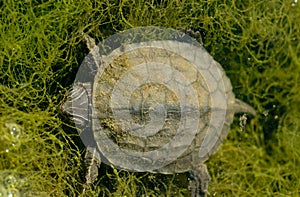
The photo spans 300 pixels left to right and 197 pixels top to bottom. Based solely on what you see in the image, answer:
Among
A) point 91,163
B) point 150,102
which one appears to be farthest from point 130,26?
point 91,163

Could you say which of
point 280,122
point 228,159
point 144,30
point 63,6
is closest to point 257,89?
point 280,122

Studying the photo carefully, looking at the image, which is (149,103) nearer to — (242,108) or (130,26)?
(130,26)

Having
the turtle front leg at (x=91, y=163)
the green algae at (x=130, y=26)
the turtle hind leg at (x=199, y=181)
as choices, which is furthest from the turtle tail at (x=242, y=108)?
the turtle front leg at (x=91, y=163)

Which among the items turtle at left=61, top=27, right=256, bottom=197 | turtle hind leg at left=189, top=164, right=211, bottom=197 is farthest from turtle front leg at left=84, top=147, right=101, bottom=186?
turtle hind leg at left=189, top=164, right=211, bottom=197

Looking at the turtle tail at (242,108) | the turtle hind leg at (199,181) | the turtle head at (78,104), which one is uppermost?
the turtle head at (78,104)

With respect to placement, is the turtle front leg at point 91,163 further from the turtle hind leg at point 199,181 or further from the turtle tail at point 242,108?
the turtle tail at point 242,108

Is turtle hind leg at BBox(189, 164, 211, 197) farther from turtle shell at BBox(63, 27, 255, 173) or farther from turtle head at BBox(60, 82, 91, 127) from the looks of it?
turtle head at BBox(60, 82, 91, 127)

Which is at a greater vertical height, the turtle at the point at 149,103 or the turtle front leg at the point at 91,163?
the turtle at the point at 149,103
